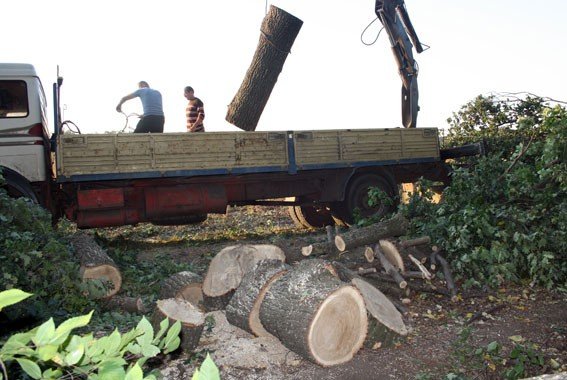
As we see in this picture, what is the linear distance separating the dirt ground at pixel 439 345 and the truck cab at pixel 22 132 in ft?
13.7

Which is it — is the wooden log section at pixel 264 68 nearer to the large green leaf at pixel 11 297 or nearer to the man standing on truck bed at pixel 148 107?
the man standing on truck bed at pixel 148 107

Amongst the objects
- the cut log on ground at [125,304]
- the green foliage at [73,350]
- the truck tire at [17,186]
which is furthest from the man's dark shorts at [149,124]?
the green foliage at [73,350]

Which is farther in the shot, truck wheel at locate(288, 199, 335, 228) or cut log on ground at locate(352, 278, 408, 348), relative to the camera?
truck wheel at locate(288, 199, 335, 228)

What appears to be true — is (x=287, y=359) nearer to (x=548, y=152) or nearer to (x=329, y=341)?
(x=329, y=341)

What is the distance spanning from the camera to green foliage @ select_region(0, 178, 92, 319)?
14.3 feet

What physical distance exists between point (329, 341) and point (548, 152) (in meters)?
3.94

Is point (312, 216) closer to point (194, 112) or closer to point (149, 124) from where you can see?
point (194, 112)

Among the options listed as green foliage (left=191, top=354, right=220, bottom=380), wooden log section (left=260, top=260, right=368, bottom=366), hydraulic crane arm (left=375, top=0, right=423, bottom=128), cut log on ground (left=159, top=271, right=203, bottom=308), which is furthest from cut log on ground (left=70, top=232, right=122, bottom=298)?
hydraulic crane arm (left=375, top=0, right=423, bottom=128)

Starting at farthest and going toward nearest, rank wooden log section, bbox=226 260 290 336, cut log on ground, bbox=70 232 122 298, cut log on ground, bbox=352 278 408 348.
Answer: cut log on ground, bbox=70 232 122 298 < wooden log section, bbox=226 260 290 336 < cut log on ground, bbox=352 278 408 348

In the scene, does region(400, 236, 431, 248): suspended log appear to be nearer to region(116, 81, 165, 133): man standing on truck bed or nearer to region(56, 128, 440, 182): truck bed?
region(56, 128, 440, 182): truck bed

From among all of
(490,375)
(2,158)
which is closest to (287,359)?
(490,375)

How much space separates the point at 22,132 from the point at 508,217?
22.3ft

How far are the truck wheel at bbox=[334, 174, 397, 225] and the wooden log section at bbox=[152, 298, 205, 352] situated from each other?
223 inches

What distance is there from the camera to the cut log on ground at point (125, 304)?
473 cm
